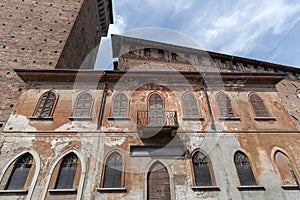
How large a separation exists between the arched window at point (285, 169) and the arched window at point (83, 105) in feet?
34.1

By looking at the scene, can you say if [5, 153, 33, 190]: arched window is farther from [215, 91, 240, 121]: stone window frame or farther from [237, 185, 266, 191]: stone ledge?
[215, 91, 240, 121]: stone window frame

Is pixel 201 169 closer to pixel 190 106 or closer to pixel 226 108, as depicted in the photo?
pixel 190 106

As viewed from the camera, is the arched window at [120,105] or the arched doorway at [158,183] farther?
the arched window at [120,105]

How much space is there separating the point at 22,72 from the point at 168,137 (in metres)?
9.45

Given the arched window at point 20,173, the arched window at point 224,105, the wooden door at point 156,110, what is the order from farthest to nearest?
the arched window at point 224,105, the wooden door at point 156,110, the arched window at point 20,173

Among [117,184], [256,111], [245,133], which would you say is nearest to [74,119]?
[117,184]

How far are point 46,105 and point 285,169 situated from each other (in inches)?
520

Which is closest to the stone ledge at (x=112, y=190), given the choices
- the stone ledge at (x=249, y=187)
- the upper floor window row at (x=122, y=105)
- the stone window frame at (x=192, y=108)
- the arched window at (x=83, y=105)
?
the upper floor window row at (x=122, y=105)

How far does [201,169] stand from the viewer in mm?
9141

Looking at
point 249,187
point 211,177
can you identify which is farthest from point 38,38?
point 249,187

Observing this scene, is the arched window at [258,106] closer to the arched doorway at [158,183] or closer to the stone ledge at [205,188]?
the stone ledge at [205,188]

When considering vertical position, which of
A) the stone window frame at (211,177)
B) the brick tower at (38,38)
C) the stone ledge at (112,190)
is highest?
the brick tower at (38,38)

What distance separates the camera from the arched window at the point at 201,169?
8790 millimetres

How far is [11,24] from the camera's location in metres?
16.4
